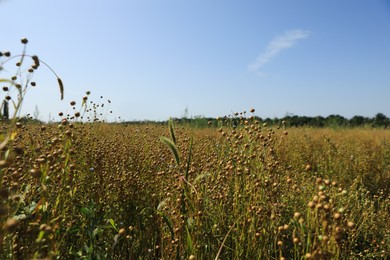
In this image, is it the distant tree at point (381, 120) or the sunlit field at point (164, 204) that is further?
the distant tree at point (381, 120)

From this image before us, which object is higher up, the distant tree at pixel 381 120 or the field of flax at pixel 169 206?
the distant tree at pixel 381 120

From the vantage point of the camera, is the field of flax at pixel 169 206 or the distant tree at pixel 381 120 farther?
the distant tree at pixel 381 120

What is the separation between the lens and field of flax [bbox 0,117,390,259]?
50.6 inches

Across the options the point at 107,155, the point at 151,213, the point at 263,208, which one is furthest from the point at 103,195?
the point at 263,208

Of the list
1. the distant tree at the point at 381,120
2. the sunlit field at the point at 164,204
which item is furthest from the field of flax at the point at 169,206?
the distant tree at the point at 381,120

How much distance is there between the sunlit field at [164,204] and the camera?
1.26 meters

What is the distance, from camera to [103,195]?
2.30 m

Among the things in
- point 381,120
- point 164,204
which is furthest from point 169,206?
point 381,120

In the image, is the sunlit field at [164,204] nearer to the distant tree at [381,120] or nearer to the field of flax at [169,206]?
the field of flax at [169,206]

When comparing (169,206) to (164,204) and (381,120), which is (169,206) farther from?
(381,120)

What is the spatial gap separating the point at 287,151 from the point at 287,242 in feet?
10.9

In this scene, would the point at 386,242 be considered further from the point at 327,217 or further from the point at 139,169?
the point at 139,169

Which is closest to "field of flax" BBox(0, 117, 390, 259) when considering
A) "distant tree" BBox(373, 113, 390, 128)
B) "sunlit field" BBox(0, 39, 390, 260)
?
"sunlit field" BBox(0, 39, 390, 260)

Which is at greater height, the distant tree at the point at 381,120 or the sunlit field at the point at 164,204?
the distant tree at the point at 381,120
